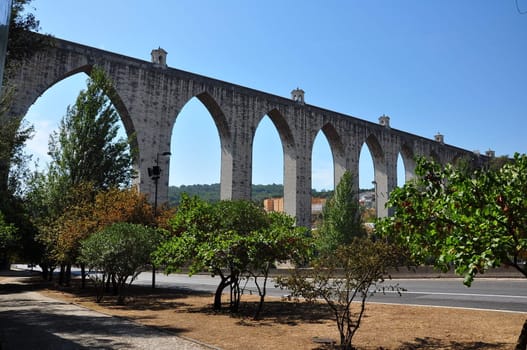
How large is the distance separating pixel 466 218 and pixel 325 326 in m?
5.22

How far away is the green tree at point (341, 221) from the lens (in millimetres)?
28328

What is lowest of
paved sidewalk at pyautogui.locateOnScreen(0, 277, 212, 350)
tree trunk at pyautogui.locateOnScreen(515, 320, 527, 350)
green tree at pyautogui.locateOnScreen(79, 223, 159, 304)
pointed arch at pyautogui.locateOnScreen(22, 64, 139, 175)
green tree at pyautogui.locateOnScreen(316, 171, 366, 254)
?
paved sidewalk at pyautogui.locateOnScreen(0, 277, 212, 350)

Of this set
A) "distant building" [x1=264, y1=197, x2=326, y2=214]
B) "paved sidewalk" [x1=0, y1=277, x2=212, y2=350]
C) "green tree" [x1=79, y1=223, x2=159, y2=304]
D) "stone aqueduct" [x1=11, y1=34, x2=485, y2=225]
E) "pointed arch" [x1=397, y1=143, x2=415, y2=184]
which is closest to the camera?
"paved sidewalk" [x1=0, y1=277, x2=212, y2=350]

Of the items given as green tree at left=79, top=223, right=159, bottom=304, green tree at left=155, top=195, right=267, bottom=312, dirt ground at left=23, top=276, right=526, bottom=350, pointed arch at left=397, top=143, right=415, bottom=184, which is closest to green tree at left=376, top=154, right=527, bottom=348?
dirt ground at left=23, top=276, right=526, bottom=350

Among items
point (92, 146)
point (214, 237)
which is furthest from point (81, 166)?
point (214, 237)

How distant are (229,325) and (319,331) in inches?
81.5

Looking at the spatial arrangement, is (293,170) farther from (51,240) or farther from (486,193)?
(486,193)

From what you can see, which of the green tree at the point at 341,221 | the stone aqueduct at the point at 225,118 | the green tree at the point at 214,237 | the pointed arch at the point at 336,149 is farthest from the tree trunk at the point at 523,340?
the pointed arch at the point at 336,149

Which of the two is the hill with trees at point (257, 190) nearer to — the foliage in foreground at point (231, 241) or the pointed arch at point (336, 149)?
the pointed arch at point (336, 149)

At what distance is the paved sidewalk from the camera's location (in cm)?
709

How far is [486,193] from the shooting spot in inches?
199

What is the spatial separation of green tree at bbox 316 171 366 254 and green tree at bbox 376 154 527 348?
2245cm

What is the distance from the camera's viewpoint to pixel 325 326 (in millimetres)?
9102

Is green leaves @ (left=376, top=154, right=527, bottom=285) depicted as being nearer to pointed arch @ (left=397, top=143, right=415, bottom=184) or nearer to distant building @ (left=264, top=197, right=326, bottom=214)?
pointed arch @ (left=397, top=143, right=415, bottom=184)
